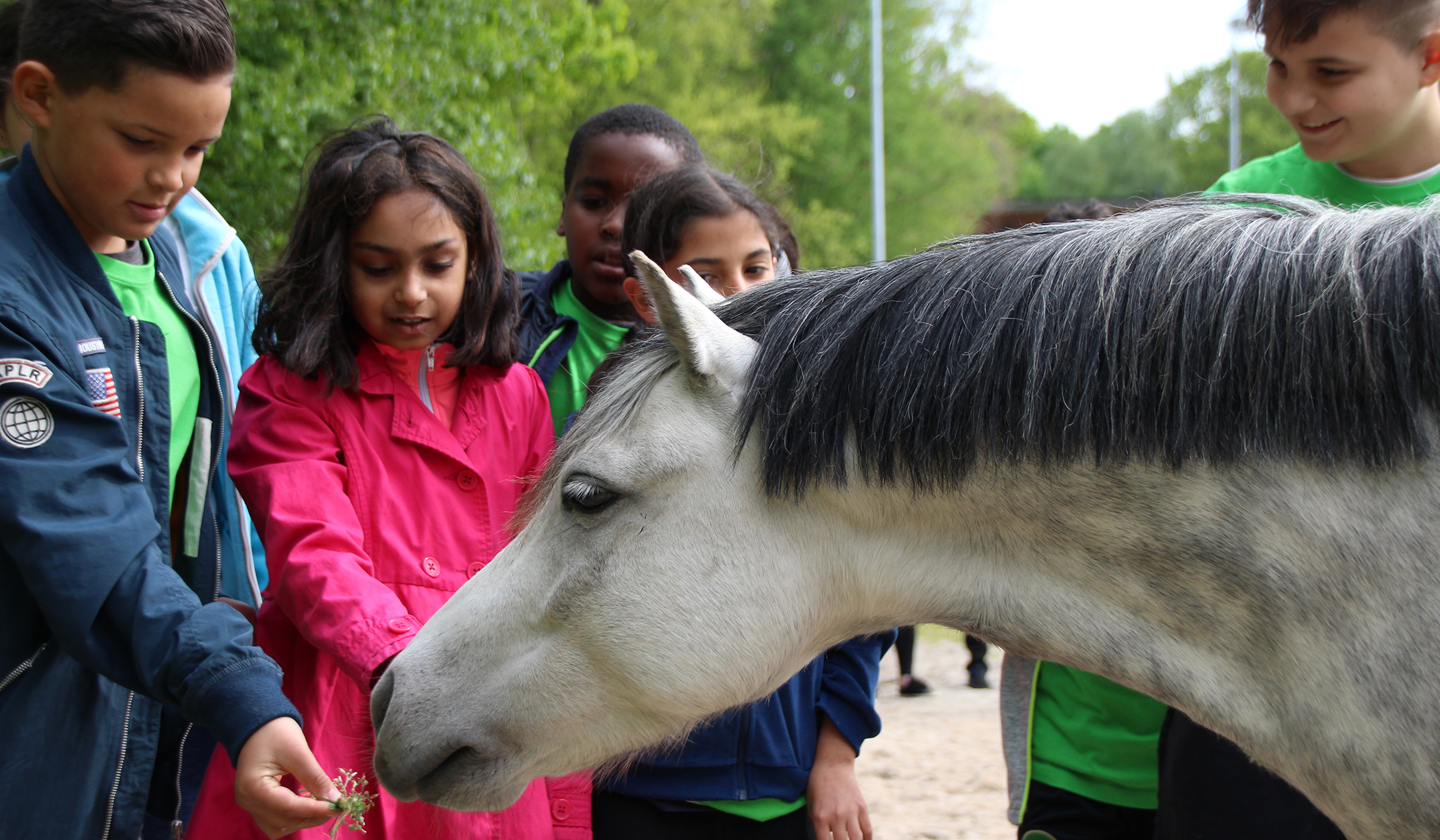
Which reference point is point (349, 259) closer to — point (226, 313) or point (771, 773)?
point (226, 313)

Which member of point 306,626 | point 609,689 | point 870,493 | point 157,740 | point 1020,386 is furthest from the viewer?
point 157,740

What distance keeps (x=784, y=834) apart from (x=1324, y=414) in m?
1.44

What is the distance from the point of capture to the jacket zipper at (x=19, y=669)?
1.85 meters

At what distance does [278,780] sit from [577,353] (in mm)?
1568

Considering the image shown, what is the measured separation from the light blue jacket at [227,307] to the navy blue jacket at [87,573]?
0.19m

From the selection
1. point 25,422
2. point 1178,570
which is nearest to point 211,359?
point 25,422

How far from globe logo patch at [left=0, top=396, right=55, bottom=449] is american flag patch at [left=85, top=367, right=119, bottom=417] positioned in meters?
0.20

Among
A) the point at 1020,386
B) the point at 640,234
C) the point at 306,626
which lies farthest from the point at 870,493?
the point at 640,234

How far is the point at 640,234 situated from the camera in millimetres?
2713

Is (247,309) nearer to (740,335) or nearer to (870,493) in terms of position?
(740,335)

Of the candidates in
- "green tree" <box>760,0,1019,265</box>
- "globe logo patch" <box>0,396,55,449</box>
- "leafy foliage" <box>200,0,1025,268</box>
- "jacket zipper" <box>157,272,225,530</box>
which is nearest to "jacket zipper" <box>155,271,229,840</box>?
"jacket zipper" <box>157,272,225,530</box>

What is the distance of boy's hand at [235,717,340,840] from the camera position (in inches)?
64.4

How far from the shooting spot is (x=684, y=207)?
2605 millimetres

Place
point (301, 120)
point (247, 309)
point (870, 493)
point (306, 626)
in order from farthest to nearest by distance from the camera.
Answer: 1. point (301, 120)
2. point (247, 309)
3. point (306, 626)
4. point (870, 493)
